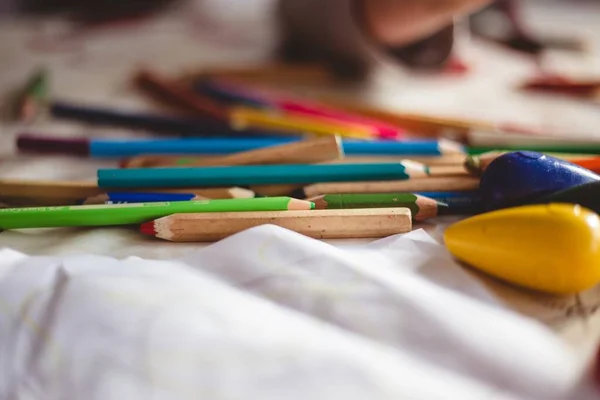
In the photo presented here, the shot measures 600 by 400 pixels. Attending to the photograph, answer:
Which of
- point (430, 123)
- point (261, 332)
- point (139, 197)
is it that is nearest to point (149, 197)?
point (139, 197)

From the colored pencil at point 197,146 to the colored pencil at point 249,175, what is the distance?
0.04 meters

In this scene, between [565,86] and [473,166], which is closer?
[473,166]

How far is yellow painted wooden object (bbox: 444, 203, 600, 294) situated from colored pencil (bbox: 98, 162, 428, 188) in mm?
84

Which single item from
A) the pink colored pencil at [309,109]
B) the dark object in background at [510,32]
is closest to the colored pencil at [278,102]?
the pink colored pencil at [309,109]

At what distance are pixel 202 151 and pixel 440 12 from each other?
0.85 feet

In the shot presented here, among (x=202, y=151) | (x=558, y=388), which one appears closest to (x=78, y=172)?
(x=202, y=151)

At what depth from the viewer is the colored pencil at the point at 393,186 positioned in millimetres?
328

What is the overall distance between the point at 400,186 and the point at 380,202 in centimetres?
3

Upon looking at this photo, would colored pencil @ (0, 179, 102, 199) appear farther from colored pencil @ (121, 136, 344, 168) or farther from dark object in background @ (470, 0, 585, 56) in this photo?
dark object in background @ (470, 0, 585, 56)

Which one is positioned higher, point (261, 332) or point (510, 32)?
point (510, 32)

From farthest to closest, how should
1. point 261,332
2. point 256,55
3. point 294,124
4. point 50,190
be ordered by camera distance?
1. point 256,55
2. point 294,124
3. point 50,190
4. point 261,332

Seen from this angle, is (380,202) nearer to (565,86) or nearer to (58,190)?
(58,190)

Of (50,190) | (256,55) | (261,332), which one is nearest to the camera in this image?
(261,332)

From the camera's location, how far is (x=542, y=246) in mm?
244
